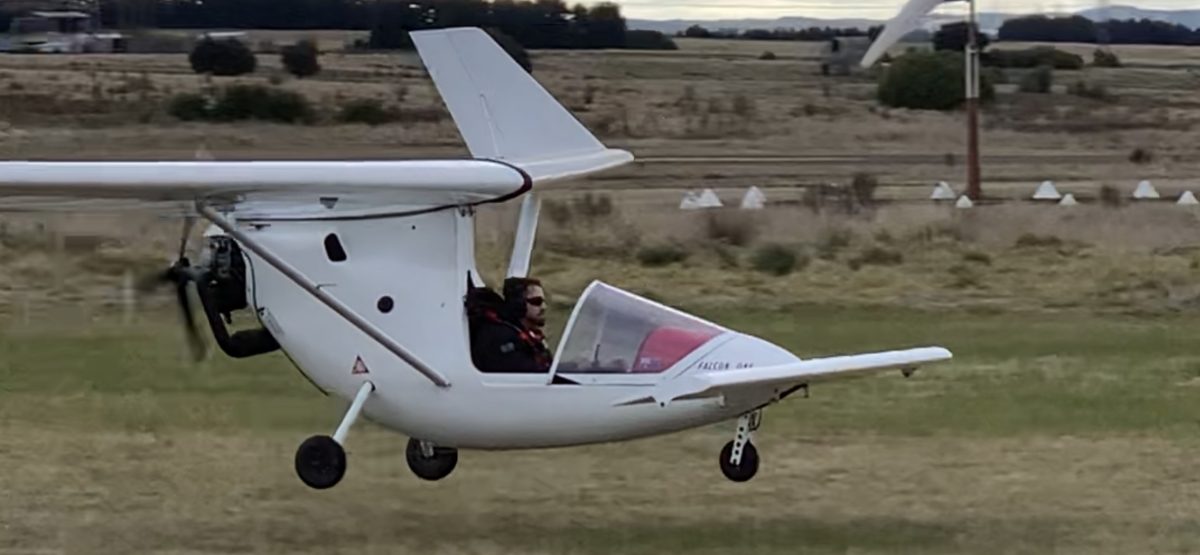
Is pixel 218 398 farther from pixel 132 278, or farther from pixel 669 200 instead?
pixel 669 200

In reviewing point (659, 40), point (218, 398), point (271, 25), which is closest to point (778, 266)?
point (218, 398)

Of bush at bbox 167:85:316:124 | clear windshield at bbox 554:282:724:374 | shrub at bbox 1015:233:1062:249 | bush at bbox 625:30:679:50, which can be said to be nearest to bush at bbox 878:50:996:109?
bush at bbox 625:30:679:50

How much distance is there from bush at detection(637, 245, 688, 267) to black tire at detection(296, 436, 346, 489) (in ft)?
46.5

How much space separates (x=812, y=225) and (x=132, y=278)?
710 inches

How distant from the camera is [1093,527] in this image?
9.13 m

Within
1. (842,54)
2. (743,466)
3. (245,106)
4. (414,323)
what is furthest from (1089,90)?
(414,323)

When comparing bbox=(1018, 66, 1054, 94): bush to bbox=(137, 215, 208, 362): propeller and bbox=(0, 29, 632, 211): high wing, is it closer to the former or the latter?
bbox=(0, 29, 632, 211): high wing

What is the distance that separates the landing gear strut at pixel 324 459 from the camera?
29.0 ft

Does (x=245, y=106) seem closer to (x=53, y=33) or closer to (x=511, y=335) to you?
(x=53, y=33)

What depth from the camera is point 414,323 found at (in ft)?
29.8

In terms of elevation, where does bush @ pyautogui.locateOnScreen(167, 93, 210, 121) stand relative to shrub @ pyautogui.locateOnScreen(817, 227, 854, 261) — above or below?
above

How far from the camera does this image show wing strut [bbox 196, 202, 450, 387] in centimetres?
898

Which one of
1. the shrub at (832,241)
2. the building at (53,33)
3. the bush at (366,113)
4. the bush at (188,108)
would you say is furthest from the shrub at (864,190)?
the building at (53,33)

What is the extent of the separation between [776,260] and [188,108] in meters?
21.1
